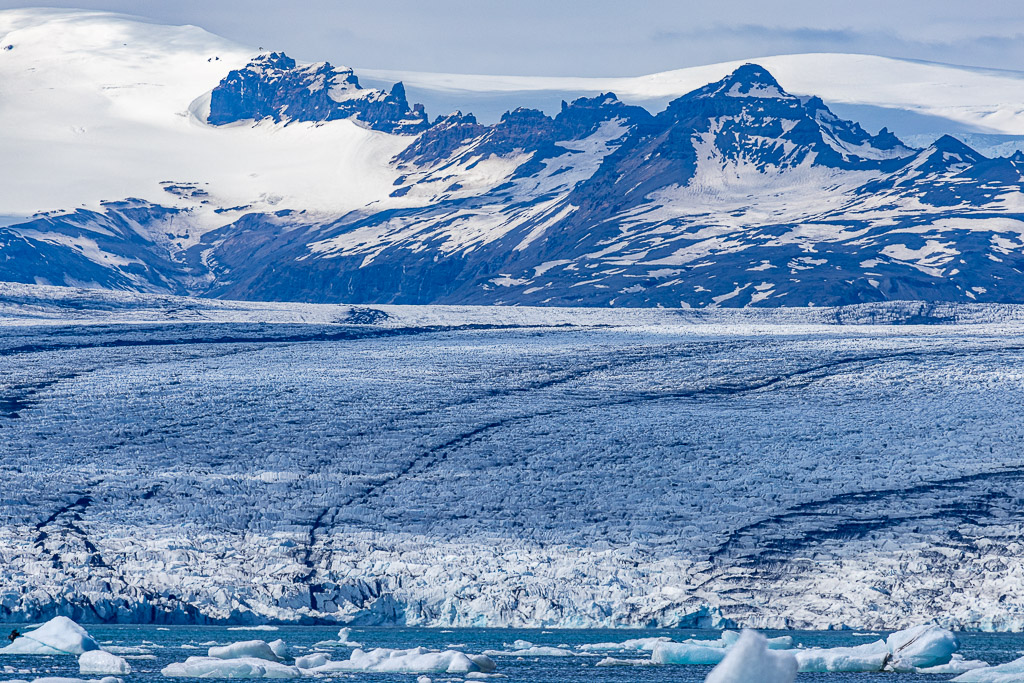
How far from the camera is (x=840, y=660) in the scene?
19281 mm

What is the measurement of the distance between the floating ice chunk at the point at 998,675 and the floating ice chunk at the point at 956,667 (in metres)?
1.09

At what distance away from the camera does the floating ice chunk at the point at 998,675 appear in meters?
17.3

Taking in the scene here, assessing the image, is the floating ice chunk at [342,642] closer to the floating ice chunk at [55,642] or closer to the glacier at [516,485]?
the glacier at [516,485]

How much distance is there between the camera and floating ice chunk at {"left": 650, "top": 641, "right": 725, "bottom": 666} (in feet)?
65.2

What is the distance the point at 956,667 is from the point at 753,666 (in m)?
11.8

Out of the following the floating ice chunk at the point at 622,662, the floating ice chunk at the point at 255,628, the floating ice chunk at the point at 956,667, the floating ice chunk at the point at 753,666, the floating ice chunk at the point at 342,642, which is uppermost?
the floating ice chunk at the point at 753,666

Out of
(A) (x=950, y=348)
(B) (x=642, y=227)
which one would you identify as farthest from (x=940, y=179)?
(A) (x=950, y=348)

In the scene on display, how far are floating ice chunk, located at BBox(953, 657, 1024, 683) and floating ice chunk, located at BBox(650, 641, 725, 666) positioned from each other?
3.28 m

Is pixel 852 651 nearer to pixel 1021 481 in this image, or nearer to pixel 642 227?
pixel 1021 481

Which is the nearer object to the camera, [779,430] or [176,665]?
[176,665]

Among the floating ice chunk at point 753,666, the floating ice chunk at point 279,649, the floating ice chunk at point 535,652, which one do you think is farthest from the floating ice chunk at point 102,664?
the floating ice chunk at point 753,666

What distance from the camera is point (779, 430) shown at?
32.5 meters

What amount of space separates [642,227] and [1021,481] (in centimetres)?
14839

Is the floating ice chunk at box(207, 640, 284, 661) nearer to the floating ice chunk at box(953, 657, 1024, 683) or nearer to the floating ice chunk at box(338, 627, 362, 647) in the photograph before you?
the floating ice chunk at box(338, 627, 362, 647)
